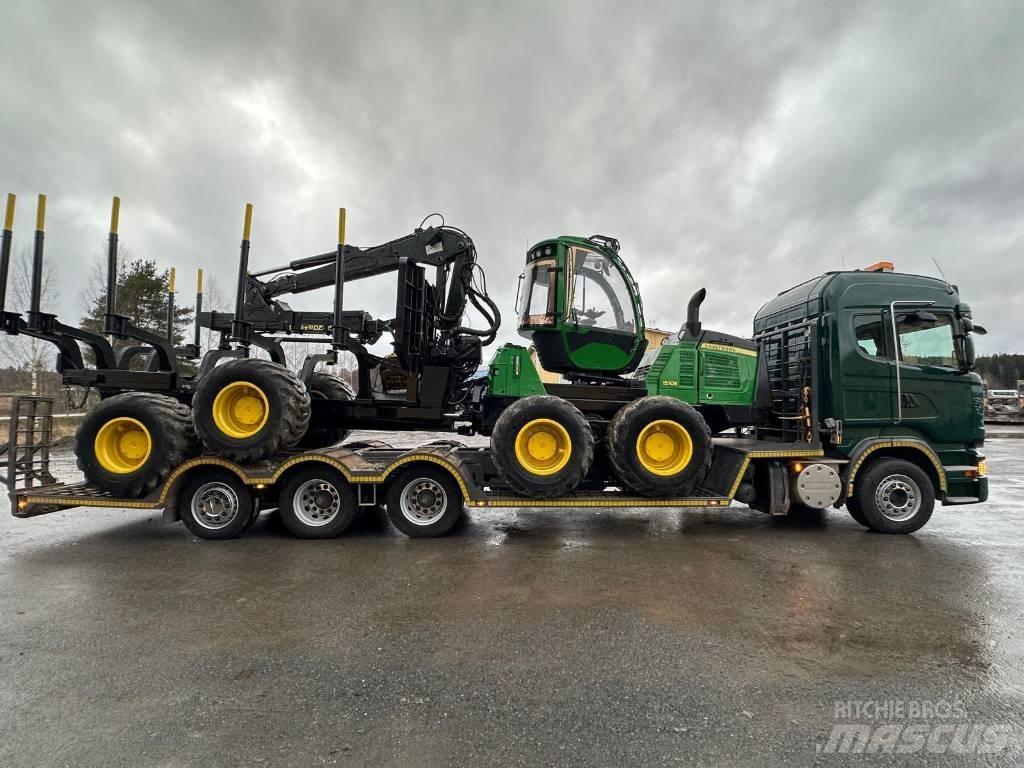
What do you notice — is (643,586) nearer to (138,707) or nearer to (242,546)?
(138,707)

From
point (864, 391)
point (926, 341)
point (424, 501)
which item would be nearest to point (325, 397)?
point (424, 501)

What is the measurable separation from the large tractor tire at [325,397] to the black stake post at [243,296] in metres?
1.27

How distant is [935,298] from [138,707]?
30.4 feet

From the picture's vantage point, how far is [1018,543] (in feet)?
19.2

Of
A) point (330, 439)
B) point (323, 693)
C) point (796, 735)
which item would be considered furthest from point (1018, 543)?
point (330, 439)

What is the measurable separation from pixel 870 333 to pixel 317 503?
300 inches

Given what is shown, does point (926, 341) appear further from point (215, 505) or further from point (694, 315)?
point (215, 505)

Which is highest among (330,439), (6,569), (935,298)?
(935,298)

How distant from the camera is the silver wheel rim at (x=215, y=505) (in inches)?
221

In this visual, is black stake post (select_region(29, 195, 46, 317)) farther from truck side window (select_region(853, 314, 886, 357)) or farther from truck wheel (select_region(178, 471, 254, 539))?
truck side window (select_region(853, 314, 886, 357))

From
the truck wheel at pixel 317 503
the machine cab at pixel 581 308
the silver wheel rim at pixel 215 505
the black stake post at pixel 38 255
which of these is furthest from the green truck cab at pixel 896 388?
the black stake post at pixel 38 255

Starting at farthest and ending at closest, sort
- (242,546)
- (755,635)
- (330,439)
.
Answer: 1. (330,439)
2. (242,546)
3. (755,635)

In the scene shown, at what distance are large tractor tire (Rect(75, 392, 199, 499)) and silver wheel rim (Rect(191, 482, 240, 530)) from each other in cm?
45

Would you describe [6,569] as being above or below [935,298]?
below
